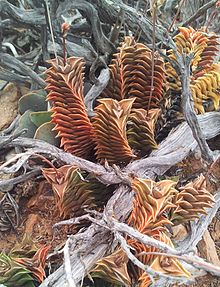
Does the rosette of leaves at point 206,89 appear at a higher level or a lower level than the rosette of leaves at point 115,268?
higher

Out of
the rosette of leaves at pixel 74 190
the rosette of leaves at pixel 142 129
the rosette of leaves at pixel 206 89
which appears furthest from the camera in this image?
the rosette of leaves at pixel 206 89

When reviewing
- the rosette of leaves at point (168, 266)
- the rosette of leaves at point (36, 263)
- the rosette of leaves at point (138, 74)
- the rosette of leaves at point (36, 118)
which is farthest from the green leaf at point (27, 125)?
the rosette of leaves at point (168, 266)

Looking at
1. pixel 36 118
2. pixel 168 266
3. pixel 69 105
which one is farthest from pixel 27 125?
pixel 168 266

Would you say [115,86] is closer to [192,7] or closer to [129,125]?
[129,125]

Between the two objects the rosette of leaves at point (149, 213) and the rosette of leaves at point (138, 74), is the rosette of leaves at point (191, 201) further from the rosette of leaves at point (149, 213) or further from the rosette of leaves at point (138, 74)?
the rosette of leaves at point (138, 74)

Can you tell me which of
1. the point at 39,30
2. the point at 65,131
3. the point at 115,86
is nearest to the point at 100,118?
the point at 65,131
